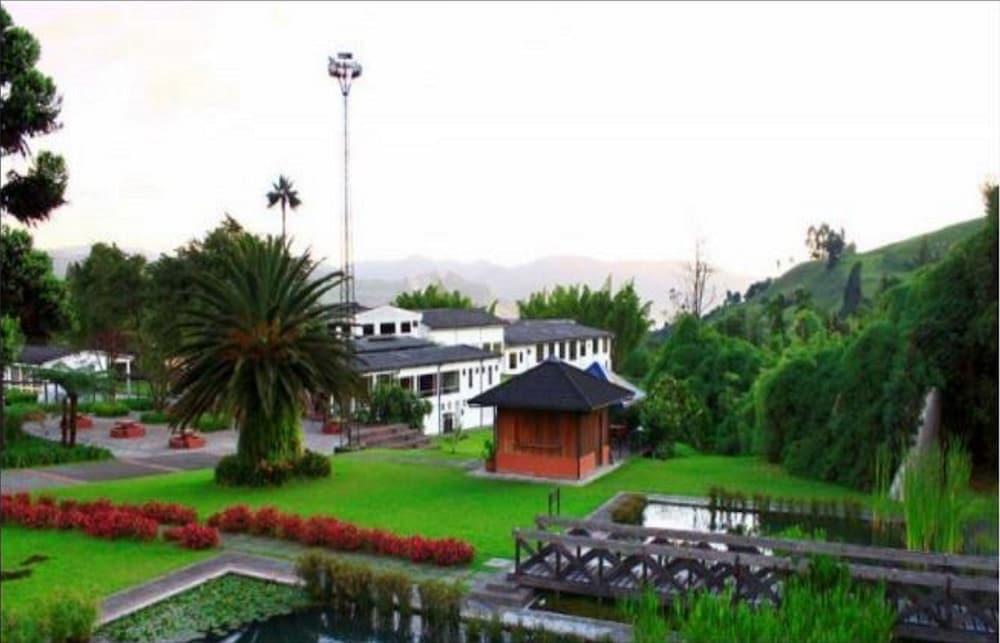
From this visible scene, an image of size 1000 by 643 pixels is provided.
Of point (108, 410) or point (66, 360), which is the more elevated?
point (66, 360)

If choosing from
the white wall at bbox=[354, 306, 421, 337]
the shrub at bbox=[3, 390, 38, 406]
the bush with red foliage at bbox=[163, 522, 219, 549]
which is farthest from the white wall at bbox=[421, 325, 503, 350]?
the bush with red foliage at bbox=[163, 522, 219, 549]

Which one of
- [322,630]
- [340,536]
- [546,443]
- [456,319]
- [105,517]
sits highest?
[456,319]

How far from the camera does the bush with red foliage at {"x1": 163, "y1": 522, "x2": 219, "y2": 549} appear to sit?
13.2 metres

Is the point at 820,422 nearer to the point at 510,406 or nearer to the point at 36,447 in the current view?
the point at 510,406

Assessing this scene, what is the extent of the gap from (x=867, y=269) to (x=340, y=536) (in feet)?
248

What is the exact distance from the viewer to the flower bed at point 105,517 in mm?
13773

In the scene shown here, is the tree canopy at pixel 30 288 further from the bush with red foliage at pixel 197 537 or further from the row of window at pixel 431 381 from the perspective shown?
the row of window at pixel 431 381

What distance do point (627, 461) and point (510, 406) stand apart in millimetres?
4365

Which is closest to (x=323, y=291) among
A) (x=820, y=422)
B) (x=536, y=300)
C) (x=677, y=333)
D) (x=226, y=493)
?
(x=226, y=493)

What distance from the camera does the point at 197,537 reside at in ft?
43.5

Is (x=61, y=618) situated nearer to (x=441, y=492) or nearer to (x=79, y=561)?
(x=79, y=561)

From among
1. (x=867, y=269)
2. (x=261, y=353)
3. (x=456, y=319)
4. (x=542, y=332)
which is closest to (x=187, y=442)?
(x=261, y=353)

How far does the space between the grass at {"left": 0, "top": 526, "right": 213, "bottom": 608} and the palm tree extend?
34434mm

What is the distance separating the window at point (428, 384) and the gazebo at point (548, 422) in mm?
15599
